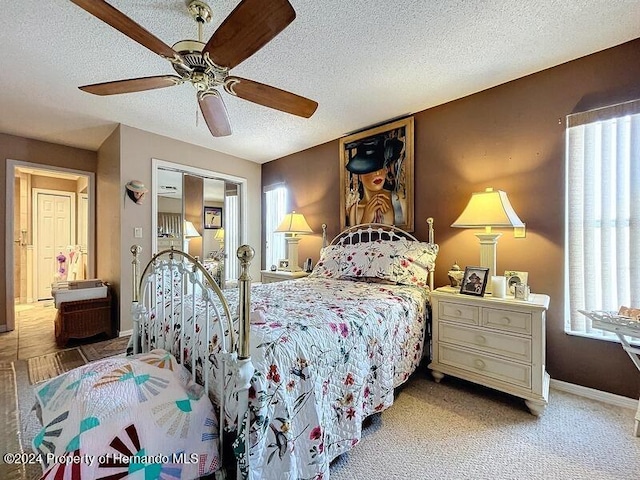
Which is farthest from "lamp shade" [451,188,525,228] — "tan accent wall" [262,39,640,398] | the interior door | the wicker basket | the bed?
the interior door

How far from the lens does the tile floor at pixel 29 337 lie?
2.92 metres

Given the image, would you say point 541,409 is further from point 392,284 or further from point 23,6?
point 23,6

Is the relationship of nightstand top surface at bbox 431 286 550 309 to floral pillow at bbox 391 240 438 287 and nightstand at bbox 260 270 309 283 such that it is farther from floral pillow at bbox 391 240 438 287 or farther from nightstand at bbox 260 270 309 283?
nightstand at bbox 260 270 309 283

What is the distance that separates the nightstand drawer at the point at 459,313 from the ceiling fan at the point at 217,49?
5.90 feet

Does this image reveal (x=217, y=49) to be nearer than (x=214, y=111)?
Yes

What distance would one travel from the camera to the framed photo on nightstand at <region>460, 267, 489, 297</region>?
84.4 inches

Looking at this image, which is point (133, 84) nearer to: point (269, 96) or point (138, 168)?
point (269, 96)

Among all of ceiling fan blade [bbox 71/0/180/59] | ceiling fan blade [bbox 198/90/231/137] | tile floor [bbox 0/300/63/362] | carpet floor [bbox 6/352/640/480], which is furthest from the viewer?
tile floor [bbox 0/300/63/362]

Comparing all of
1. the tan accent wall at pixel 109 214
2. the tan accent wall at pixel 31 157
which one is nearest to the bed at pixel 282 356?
the tan accent wall at pixel 109 214

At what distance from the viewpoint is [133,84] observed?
5.61 ft

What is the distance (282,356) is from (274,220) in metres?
3.75

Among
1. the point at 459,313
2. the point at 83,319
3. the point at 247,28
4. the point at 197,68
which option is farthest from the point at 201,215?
the point at 459,313

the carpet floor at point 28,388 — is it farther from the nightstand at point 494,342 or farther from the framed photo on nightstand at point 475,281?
the framed photo on nightstand at point 475,281

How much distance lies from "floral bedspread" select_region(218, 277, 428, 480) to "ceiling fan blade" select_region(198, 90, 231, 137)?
1.28 metres
